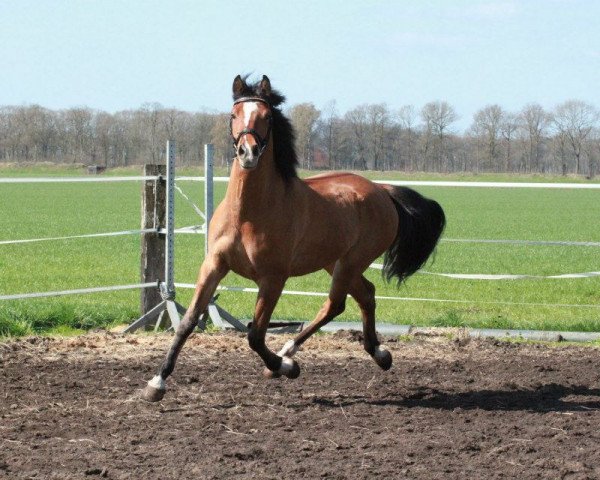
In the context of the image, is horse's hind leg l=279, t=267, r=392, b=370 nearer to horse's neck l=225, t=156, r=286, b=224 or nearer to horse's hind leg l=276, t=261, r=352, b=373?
horse's hind leg l=276, t=261, r=352, b=373

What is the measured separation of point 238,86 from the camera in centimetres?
607

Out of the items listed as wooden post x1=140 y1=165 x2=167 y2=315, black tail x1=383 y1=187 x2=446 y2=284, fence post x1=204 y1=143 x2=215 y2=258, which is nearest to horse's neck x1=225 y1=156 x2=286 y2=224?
black tail x1=383 y1=187 x2=446 y2=284

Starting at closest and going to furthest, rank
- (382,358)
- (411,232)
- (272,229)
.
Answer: (272,229) → (382,358) → (411,232)

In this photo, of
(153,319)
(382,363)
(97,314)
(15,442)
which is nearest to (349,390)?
(382,363)

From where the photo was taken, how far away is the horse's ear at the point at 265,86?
606cm

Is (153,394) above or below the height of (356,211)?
below

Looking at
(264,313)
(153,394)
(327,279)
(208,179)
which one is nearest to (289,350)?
(264,313)

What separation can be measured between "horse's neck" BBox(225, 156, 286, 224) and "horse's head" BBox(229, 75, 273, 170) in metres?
0.15

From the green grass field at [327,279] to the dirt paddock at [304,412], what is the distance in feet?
5.84

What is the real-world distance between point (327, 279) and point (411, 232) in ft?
28.7

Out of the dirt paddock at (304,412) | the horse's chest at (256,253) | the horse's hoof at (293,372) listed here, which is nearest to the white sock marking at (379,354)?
the dirt paddock at (304,412)

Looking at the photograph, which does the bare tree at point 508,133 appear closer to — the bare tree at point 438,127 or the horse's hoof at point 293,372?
the bare tree at point 438,127

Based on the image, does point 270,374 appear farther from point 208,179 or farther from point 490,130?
point 490,130

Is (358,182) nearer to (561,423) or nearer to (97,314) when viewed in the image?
(561,423)
